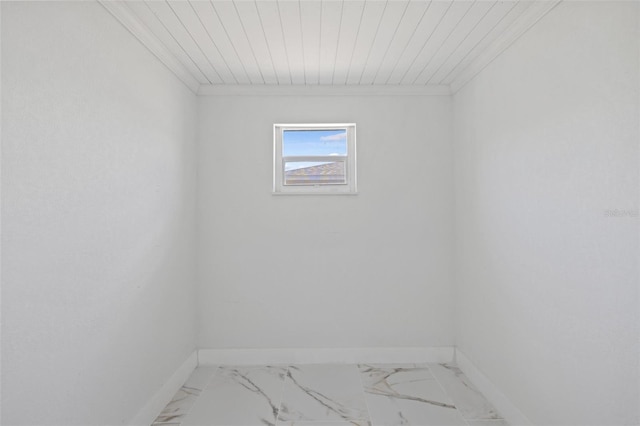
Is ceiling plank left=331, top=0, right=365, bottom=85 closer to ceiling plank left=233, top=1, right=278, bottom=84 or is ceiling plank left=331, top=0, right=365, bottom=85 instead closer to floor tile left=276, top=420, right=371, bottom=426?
ceiling plank left=233, top=1, right=278, bottom=84

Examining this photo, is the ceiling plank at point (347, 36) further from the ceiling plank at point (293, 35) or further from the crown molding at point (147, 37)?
the crown molding at point (147, 37)

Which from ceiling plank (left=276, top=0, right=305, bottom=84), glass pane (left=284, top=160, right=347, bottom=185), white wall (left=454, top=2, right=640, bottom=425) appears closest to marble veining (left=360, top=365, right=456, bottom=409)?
white wall (left=454, top=2, right=640, bottom=425)

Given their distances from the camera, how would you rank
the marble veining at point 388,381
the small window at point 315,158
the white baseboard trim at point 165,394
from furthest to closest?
the small window at point 315,158 → the marble veining at point 388,381 → the white baseboard trim at point 165,394

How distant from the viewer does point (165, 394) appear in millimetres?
2443

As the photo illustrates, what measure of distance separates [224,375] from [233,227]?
1201 mm

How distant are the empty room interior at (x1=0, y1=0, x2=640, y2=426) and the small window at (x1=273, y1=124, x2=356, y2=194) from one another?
0.02 m

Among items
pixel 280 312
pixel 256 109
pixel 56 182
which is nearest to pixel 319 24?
pixel 256 109

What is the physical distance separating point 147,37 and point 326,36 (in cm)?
107

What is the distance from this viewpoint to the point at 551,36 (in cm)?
182

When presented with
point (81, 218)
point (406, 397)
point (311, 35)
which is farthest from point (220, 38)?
point (406, 397)

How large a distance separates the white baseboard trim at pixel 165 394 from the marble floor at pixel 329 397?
4cm

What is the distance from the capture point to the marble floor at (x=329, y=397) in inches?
89.1

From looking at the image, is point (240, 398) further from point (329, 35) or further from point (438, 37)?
point (438, 37)

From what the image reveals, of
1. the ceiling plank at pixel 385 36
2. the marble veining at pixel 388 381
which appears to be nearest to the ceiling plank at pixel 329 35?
the ceiling plank at pixel 385 36
